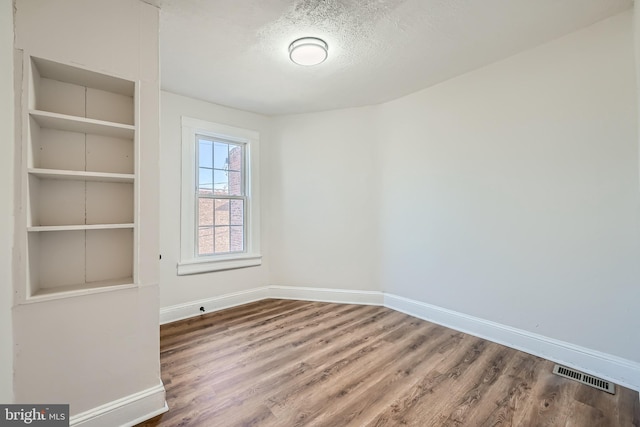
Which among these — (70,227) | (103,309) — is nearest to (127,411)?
(103,309)

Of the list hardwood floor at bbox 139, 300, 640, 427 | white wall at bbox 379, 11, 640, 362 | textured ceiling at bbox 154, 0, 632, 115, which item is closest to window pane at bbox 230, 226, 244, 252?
hardwood floor at bbox 139, 300, 640, 427

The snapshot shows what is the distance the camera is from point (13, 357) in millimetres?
1321

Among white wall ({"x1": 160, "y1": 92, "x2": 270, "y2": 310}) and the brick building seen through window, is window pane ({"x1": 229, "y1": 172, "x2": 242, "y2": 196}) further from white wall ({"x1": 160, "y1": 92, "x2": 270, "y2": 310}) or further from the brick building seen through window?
white wall ({"x1": 160, "y1": 92, "x2": 270, "y2": 310})

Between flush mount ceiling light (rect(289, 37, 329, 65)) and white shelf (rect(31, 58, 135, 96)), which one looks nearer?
white shelf (rect(31, 58, 135, 96))

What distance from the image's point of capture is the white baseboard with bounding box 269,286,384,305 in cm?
357

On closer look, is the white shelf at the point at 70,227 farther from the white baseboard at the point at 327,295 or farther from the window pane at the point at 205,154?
the white baseboard at the point at 327,295

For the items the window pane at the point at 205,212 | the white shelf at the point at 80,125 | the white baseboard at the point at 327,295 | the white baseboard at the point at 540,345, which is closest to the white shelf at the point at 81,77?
Result: the white shelf at the point at 80,125

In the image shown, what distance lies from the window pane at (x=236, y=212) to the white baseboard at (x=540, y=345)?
8.08 feet

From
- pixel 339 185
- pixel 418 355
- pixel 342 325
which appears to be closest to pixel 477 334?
pixel 418 355

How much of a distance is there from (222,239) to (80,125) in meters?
2.22

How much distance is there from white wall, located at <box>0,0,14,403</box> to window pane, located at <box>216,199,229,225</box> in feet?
7.41

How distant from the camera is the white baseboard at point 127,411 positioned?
1463mm

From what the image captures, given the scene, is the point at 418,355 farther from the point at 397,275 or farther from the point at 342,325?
the point at 397,275

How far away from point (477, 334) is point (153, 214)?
3.01 meters
